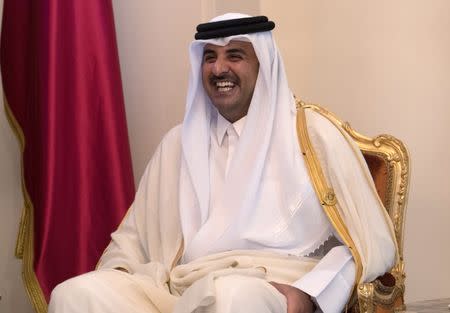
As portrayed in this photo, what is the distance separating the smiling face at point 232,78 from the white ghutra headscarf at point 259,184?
4 centimetres

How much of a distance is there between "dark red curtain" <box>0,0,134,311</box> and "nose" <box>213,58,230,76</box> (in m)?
0.84

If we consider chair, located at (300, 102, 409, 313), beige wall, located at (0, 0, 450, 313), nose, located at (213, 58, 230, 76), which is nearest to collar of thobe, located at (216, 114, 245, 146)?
nose, located at (213, 58, 230, 76)

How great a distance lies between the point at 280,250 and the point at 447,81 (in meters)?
1.46

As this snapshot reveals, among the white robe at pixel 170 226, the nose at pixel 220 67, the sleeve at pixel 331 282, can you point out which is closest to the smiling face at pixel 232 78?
the nose at pixel 220 67

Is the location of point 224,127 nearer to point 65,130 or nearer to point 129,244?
point 129,244

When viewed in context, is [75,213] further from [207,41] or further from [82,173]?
[207,41]

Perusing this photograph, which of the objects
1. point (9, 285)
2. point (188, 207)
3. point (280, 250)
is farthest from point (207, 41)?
point (9, 285)

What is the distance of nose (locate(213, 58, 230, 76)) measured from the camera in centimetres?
314

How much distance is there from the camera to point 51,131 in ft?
12.4

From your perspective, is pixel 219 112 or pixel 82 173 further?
pixel 82 173

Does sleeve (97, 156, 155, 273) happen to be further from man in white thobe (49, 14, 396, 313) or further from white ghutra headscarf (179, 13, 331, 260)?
white ghutra headscarf (179, 13, 331, 260)

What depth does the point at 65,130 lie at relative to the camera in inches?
150

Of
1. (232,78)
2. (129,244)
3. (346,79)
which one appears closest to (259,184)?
(232,78)

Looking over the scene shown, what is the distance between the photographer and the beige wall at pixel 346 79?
3.93 metres
